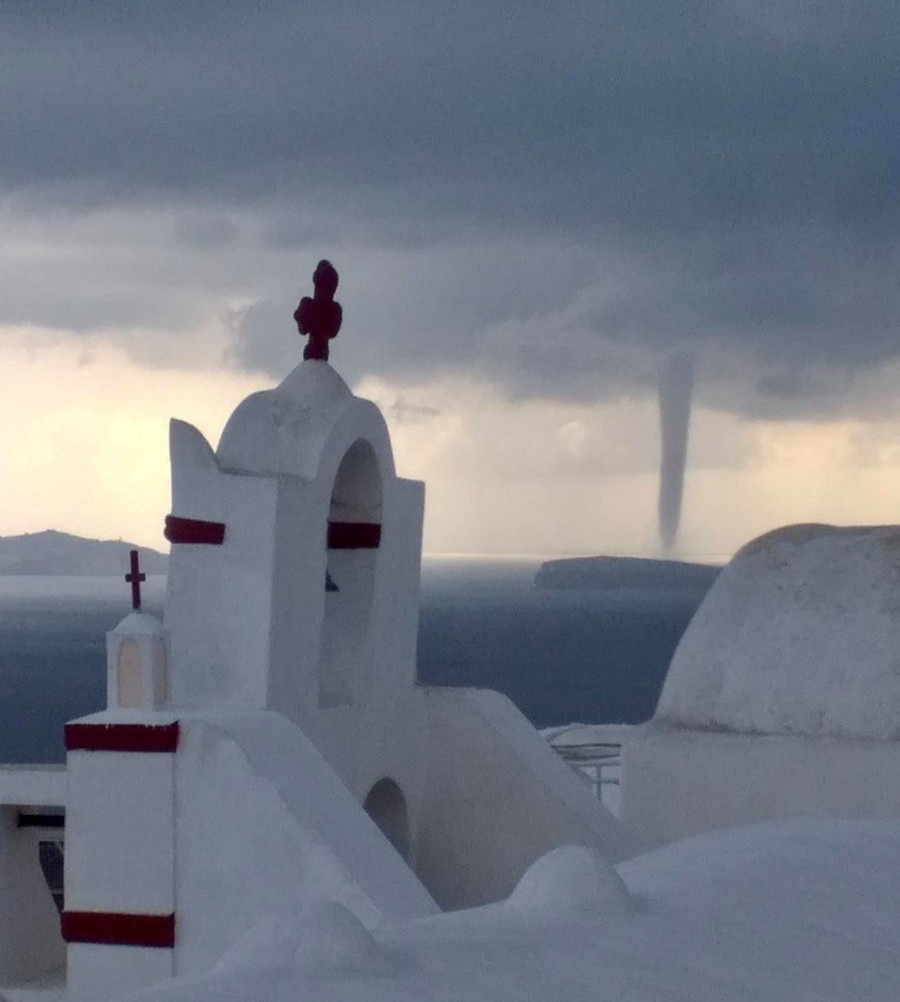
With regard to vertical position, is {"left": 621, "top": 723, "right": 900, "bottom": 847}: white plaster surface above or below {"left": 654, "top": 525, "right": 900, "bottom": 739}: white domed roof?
below

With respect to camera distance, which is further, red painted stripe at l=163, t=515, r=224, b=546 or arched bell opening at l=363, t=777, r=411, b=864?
arched bell opening at l=363, t=777, r=411, b=864

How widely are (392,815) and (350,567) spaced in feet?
6.00

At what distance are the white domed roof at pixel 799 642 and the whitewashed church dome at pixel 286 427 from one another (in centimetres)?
324

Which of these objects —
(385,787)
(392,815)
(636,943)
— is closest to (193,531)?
(385,787)

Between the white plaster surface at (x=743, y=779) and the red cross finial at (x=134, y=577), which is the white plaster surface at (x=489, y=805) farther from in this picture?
the red cross finial at (x=134, y=577)

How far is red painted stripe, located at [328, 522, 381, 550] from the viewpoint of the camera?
11640 mm

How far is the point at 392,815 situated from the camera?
40.1 feet

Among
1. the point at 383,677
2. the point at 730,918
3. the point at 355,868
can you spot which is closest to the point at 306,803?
the point at 355,868

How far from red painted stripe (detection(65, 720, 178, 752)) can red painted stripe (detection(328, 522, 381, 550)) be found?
233 centimetres

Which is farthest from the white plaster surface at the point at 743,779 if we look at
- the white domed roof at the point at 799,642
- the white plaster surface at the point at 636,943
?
the white plaster surface at the point at 636,943

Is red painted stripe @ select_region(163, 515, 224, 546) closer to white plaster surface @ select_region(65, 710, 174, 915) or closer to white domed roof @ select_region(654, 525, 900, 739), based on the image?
white plaster surface @ select_region(65, 710, 174, 915)

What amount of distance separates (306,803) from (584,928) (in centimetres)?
353

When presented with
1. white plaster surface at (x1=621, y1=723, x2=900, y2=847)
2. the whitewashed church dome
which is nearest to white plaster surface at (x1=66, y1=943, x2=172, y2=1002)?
the whitewashed church dome

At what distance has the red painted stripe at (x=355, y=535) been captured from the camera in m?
11.6
